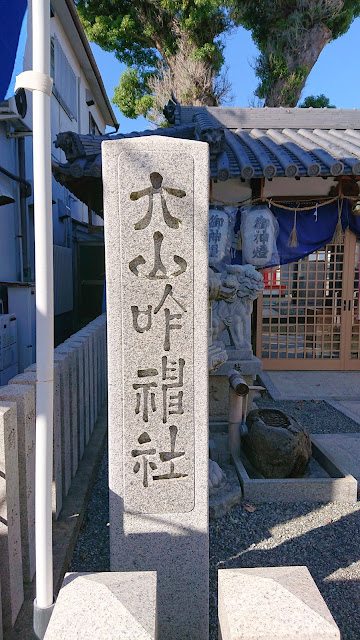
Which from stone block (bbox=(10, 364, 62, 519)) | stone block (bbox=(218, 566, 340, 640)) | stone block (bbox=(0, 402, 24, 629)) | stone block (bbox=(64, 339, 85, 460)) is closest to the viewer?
stone block (bbox=(218, 566, 340, 640))

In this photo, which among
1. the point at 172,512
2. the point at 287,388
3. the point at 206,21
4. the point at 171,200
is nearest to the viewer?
the point at 171,200

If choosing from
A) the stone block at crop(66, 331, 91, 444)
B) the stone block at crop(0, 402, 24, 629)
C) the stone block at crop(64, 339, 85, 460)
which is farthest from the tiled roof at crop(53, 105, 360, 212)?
the stone block at crop(0, 402, 24, 629)

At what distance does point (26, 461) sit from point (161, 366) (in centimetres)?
94

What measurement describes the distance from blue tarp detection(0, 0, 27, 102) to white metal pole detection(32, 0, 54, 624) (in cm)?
37

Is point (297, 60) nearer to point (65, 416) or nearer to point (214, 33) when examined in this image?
point (214, 33)

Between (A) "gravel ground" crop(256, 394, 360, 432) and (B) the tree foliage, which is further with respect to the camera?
(B) the tree foliage

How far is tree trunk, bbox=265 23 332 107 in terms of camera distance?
13344 millimetres

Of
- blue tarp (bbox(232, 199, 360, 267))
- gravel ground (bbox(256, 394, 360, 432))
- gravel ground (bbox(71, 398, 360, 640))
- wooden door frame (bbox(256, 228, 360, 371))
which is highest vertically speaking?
blue tarp (bbox(232, 199, 360, 267))

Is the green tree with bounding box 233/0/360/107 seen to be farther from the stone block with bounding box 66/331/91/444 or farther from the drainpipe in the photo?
the drainpipe

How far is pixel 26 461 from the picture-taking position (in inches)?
94.2

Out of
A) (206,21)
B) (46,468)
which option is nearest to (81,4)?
(206,21)

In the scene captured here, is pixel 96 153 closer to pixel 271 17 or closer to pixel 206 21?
pixel 206 21

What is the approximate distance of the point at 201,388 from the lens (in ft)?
8.23

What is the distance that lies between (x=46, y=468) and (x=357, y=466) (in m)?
3.48
